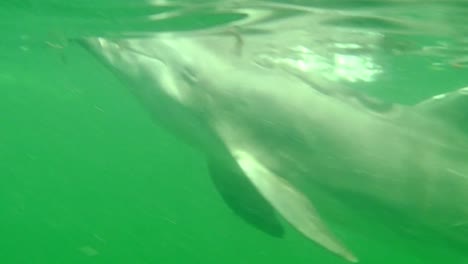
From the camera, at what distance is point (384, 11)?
427 inches

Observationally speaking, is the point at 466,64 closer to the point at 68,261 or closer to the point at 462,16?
the point at 462,16

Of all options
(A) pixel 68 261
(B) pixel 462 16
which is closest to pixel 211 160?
(B) pixel 462 16

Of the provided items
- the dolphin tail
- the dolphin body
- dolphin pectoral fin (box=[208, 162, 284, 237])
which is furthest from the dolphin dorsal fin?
dolphin pectoral fin (box=[208, 162, 284, 237])

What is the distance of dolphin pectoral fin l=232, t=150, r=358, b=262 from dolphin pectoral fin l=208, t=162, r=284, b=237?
2.41 feet

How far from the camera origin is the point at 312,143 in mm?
7840

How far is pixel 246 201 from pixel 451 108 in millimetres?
3028

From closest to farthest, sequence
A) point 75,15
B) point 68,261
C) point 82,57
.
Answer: point 75,15 < point 82,57 < point 68,261

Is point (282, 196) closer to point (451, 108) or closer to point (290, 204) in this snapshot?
point (290, 204)

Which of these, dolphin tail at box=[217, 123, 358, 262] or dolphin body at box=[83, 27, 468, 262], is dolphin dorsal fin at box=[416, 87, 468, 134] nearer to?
dolphin body at box=[83, 27, 468, 262]

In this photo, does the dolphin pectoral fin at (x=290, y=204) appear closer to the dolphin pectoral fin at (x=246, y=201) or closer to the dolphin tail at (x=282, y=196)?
the dolphin tail at (x=282, y=196)

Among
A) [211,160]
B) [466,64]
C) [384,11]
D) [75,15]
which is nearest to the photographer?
[211,160]

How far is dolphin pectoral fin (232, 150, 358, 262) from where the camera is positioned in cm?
630

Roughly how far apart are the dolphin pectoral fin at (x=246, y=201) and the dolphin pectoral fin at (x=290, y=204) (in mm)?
734

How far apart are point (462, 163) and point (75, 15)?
9.19m
